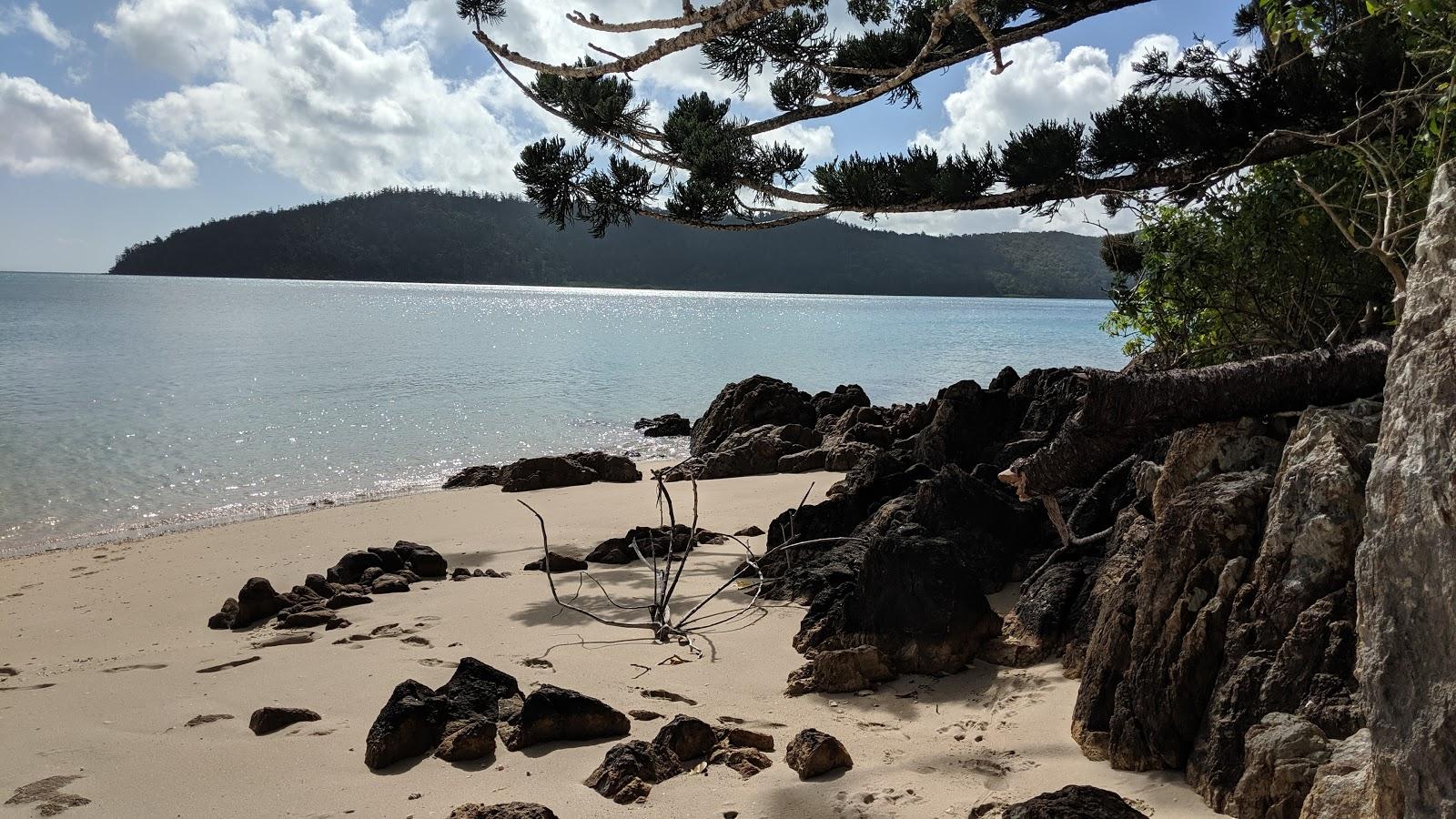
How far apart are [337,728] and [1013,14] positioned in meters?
7.67

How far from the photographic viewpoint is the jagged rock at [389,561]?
21.0ft

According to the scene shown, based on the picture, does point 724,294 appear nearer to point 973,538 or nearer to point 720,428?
point 720,428

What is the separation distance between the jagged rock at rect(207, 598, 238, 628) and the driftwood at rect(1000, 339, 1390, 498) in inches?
184

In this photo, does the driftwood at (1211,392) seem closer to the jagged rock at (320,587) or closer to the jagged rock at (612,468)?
the jagged rock at (320,587)

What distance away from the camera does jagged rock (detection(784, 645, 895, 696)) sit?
4020 mm

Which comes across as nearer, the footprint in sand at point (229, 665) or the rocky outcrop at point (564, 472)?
the footprint in sand at point (229, 665)

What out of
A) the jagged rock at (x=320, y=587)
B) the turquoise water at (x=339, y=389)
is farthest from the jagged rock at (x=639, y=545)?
the turquoise water at (x=339, y=389)

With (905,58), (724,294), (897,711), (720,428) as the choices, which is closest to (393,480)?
(720,428)

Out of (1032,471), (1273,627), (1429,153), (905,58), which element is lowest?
(1273,627)

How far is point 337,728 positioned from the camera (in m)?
3.75

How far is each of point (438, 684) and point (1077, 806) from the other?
9.39ft

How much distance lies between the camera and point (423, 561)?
6465 millimetres

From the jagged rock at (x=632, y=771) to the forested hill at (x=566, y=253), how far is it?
382 feet

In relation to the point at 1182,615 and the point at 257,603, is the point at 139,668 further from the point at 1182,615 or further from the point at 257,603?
the point at 1182,615
